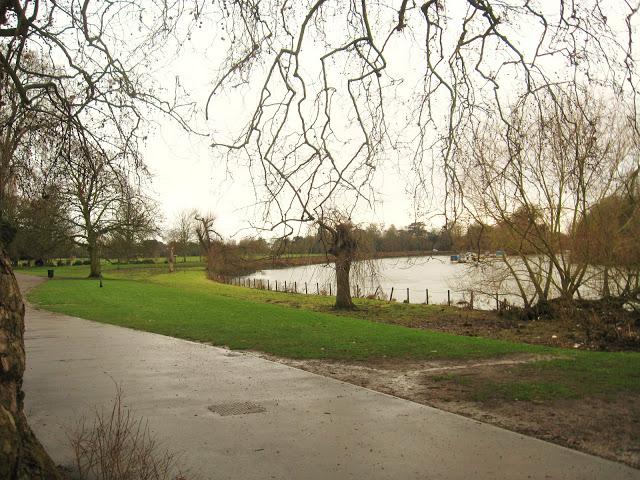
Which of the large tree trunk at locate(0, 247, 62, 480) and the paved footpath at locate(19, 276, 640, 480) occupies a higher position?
the large tree trunk at locate(0, 247, 62, 480)

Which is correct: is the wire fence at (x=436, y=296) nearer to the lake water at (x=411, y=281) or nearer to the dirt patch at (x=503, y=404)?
the lake water at (x=411, y=281)

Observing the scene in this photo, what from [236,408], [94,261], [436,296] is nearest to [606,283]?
[436,296]

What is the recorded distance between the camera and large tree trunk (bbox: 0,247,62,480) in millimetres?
3865

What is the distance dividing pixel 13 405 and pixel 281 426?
2.93 m

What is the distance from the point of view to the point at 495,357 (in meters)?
10.4

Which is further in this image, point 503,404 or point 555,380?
point 555,380

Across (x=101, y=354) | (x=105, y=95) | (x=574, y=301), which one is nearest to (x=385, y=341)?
(x=101, y=354)

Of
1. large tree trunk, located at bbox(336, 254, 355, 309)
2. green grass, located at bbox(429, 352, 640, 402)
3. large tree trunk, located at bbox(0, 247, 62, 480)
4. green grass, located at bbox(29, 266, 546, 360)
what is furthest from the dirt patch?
large tree trunk, located at bbox(336, 254, 355, 309)

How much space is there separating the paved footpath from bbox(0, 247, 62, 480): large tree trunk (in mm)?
1254

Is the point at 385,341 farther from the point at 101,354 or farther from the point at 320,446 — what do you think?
the point at 320,446

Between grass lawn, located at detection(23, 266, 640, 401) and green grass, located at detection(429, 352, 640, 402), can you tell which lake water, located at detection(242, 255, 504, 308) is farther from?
green grass, located at detection(429, 352, 640, 402)

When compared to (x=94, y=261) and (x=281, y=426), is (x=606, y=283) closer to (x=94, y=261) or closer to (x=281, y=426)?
(x=281, y=426)

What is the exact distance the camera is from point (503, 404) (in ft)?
23.2

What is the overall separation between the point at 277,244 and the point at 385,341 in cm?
578
